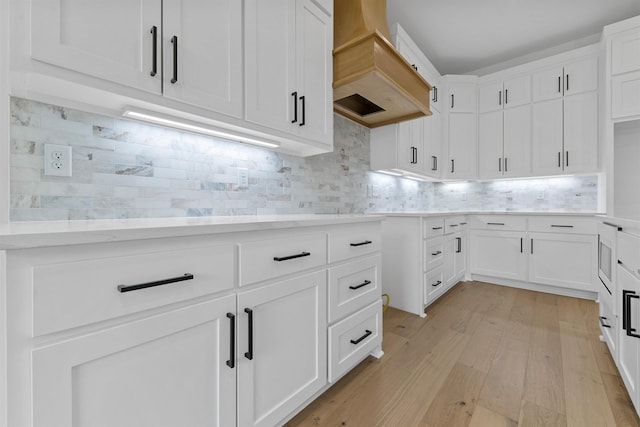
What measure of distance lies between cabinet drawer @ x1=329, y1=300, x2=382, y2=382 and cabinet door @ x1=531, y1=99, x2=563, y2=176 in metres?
3.05

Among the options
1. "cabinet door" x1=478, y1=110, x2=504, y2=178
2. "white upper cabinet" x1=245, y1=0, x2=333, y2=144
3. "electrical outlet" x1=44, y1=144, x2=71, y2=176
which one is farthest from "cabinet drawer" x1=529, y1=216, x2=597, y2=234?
"electrical outlet" x1=44, y1=144, x2=71, y2=176

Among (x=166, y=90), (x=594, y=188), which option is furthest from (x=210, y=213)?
(x=594, y=188)

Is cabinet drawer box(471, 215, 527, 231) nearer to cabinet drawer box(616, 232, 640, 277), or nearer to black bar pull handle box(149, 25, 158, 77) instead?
cabinet drawer box(616, 232, 640, 277)

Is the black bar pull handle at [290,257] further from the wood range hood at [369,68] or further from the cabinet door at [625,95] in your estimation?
the cabinet door at [625,95]

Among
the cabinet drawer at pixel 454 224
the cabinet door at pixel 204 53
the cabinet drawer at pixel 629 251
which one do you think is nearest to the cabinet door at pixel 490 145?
the cabinet drawer at pixel 454 224

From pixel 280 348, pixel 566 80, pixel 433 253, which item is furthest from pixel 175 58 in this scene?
pixel 566 80

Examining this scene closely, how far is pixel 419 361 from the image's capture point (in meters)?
1.76

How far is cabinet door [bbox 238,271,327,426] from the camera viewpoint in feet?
3.27

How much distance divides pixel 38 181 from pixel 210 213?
0.66 m

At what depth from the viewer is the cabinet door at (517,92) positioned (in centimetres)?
344

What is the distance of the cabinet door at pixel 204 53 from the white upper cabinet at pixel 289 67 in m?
0.07

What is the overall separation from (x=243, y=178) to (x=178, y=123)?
49 cm

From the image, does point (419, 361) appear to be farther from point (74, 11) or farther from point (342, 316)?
point (74, 11)

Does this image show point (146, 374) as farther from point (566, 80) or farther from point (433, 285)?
point (566, 80)
